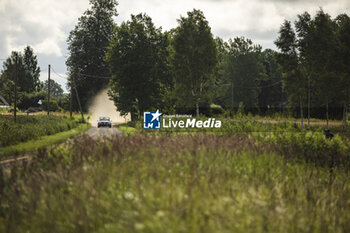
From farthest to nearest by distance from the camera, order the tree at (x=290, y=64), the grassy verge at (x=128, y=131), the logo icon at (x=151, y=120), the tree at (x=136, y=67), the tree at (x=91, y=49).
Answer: the tree at (x=91, y=49) < the tree at (x=136, y=67) < the tree at (x=290, y=64) < the logo icon at (x=151, y=120) < the grassy verge at (x=128, y=131)

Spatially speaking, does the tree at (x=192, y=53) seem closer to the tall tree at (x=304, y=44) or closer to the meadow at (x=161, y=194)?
the tall tree at (x=304, y=44)

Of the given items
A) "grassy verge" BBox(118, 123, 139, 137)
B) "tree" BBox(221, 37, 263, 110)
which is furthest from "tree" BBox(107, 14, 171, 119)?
"tree" BBox(221, 37, 263, 110)

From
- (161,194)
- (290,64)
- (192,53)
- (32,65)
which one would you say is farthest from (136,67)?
(32,65)

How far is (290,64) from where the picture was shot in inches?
1145

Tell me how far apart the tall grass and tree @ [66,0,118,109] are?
59567 millimetres

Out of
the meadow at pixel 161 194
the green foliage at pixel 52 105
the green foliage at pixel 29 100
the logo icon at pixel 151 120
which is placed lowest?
the meadow at pixel 161 194

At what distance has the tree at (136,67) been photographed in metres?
A: 40.8

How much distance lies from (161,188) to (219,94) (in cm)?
6392

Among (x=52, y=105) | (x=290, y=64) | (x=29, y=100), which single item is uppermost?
(x=290, y=64)

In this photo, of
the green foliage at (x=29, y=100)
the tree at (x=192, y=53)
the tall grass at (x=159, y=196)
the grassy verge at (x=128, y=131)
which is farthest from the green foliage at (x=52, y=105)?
the tall grass at (x=159, y=196)

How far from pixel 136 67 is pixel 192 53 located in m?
7.89

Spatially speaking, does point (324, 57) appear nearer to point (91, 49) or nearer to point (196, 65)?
point (196, 65)

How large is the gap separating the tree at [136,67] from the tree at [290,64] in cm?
1706

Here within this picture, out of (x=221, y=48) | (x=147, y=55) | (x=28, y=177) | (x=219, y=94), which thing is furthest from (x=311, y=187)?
(x=221, y=48)
